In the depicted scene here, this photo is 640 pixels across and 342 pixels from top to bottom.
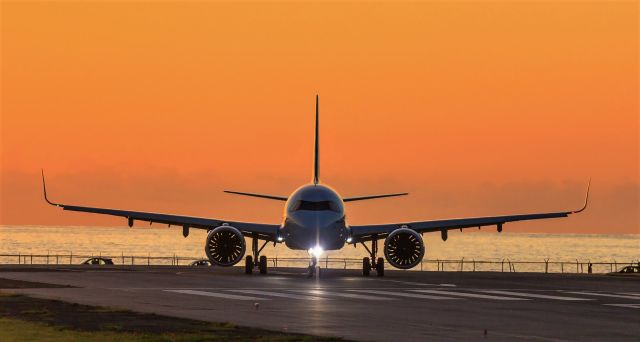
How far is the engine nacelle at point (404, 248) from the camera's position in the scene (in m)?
59.9

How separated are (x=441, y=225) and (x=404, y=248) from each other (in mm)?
4651

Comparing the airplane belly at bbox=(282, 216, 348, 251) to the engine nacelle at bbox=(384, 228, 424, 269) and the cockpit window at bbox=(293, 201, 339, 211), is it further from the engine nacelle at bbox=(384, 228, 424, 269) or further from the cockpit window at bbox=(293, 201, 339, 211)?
the engine nacelle at bbox=(384, 228, 424, 269)

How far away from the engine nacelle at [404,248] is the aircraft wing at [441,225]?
173 cm

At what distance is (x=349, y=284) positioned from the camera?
1922 inches

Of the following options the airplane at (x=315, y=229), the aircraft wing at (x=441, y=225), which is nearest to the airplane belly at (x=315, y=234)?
the airplane at (x=315, y=229)

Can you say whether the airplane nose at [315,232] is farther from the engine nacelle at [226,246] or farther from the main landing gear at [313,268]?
the engine nacelle at [226,246]

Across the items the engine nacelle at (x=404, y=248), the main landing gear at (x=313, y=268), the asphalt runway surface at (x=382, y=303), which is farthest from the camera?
the engine nacelle at (x=404, y=248)

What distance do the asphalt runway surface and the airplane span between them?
3.19m

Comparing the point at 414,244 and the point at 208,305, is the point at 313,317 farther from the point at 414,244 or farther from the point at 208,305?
the point at 414,244

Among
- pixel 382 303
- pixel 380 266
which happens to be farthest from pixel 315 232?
pixel 382 303

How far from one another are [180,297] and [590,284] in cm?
2020

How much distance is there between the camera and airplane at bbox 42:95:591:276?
57562mm

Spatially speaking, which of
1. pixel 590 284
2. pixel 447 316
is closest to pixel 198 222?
pixel 590 284

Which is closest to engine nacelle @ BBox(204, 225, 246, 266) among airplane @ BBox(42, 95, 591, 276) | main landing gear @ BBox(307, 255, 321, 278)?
A: airplane @ BBox(42, 95, 591, 276)
